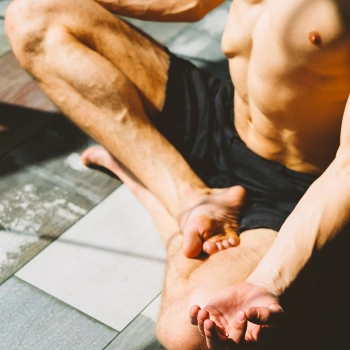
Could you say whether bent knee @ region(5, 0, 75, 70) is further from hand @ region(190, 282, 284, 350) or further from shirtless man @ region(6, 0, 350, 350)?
hand @ region(190, 282, 284, 350)

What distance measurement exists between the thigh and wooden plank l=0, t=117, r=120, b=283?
30cm

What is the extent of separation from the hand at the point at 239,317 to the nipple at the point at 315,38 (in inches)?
16.9

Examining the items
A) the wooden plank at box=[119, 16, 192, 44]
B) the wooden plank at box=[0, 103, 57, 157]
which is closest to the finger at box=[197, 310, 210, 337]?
the wooden plank at box=[0, 103, 57, 157]

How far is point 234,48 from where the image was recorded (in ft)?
4.40

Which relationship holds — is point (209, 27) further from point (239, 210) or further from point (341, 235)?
point (341, 235)

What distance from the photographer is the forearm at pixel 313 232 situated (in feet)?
3.56

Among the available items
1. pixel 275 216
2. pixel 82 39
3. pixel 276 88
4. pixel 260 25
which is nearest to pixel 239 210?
pixel 275 216

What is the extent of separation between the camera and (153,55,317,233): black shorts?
53.1 inches

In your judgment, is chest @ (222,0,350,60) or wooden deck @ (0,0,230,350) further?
wooden deck @ (0,0,230,350)

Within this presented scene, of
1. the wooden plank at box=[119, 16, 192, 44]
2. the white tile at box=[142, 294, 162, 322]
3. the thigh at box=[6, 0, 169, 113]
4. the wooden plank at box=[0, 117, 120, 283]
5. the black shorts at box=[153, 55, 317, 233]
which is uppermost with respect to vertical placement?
the thigh at box=[6, 0, 169, 113]

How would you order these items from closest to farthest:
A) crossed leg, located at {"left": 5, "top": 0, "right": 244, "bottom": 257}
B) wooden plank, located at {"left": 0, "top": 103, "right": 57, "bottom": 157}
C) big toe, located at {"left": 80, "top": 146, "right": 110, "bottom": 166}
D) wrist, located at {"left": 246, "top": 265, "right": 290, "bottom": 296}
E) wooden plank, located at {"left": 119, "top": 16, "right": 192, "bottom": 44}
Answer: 1. wrist, located at {"left": 246, "top": 265, "right": 290, "bottom": 296}
2. crossed leg, located at {"left": 5, "top": 0, "right": 244, "bottom": 257}
3. big toe, located at {"left": 80, "top": 146, "right": 110, "bottom": 166}
4. wooden plank, located at {"left": 0, "top": 103, "right": 57, "bottom": 157}
5. wooden plank, located at {"left": 119, "top": 16, "right": 192, "bottom": 44}

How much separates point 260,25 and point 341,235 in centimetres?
43

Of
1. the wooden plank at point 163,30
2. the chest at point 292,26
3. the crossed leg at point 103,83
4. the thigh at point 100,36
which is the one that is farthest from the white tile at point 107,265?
the wooden plank at point 163,30

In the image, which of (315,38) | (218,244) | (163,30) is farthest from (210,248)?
(163,30)
